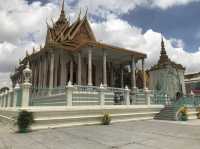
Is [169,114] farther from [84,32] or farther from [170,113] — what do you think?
[84,32]

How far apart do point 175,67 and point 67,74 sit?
46.3 feet

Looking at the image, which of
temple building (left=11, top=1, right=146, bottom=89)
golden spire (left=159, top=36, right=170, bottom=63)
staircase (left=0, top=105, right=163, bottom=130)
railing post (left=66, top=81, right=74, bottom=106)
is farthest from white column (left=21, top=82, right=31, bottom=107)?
golden spire (left=159, top=36, right=170, bottom=63)

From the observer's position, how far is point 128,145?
229 inches

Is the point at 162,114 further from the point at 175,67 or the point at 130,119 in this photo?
the point at 175,67

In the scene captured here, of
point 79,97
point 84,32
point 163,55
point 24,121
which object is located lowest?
point 24,121

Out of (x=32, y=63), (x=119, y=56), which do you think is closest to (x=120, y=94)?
(x=119, y=56)

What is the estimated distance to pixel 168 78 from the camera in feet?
78.3

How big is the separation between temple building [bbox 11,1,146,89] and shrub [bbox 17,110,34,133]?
6715 millimetres

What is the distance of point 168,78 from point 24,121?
18955 mm

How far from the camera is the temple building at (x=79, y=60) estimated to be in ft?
54.9

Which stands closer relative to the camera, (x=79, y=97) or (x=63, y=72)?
(x=79, y=97)

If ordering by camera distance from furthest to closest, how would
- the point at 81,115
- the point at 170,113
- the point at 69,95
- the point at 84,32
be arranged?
the point at 84,32 → the point at 170,113 → the point at 81,115 → the point at 69,95

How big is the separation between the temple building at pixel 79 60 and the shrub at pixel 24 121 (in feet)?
22.0

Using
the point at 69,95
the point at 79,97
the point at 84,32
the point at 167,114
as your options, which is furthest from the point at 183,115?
the point at 84,32
